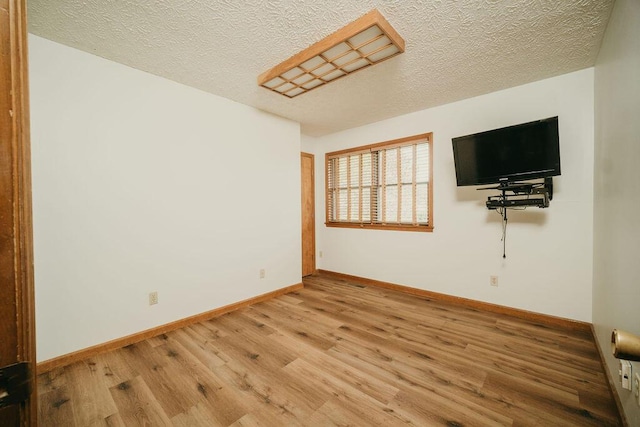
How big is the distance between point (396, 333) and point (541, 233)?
189 centimetres

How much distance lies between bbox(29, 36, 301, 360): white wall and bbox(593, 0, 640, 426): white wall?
322cm

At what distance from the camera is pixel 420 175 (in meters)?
3.53

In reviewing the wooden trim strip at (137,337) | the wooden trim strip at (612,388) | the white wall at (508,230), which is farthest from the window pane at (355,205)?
the wooden trim strip at (612,388)

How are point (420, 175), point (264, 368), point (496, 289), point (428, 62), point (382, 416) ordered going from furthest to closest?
1. point (420, 175)
2. point (496, 289)
3. point (428, 62)
4. point (264, 368)
5. point (382, 416)

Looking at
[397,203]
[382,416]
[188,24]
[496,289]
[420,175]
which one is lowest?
[382,416]

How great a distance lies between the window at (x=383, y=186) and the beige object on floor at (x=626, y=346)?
2.67m

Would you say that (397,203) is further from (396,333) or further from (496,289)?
(396,333)

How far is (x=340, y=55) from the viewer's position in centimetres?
200

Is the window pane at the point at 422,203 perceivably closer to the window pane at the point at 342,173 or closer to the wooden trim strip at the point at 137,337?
the window pane at the point at 342,173

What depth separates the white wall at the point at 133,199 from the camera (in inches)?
76.7

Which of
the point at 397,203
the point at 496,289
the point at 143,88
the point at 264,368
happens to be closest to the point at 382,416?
the point at 264,368

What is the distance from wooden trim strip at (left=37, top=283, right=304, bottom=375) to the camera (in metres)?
1.96

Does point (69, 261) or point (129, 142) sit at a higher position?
point (129, 142)

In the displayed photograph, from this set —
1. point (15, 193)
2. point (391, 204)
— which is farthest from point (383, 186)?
point (15, 193)
